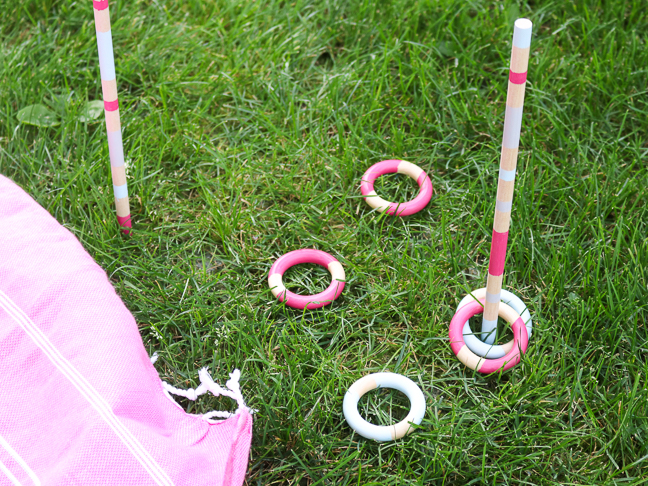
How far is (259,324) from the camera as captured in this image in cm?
221

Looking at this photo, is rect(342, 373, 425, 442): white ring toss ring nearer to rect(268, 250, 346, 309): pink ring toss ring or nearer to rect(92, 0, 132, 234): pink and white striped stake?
rect(268, 250, 346, 309): pink ring toss ring

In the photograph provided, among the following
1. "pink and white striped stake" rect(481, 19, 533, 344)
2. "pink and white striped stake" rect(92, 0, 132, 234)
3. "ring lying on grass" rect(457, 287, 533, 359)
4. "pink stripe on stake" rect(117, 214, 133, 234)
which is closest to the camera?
"pink and white striped stake" rect(481, 19, 533, 344)

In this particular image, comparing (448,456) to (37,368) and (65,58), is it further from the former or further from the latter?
(65,58)

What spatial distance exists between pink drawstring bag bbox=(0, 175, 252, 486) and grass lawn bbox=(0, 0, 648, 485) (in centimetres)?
21

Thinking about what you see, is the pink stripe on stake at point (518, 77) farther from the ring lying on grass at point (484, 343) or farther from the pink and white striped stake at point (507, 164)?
the ring lying on grass at point (484, 343)

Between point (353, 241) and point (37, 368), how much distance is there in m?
1.12

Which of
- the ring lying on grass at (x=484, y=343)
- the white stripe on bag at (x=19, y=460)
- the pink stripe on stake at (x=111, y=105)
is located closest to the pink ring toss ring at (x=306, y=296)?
the ring lying on grass at (x=484, y=343)

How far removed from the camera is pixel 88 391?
5.55 feet

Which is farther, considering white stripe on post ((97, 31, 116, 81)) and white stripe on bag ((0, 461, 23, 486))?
white stripe on post ((97, 31, 116, 81))

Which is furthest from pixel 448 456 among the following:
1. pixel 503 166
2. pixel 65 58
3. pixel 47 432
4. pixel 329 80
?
pixel 65 58

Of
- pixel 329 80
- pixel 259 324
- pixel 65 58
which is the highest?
pixel 65 58

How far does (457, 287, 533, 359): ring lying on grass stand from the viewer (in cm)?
212

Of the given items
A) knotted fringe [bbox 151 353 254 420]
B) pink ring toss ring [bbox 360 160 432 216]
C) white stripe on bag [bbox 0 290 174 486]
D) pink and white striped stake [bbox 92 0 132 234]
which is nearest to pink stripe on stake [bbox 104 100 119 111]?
pink and white striped stake [bbox 92 0 132 234]

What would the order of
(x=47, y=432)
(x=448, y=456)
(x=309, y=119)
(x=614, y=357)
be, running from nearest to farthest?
1. (x=47, y=432)
2. (x=448, y=456)
3. (x=614, y=357)
4. (x=309, y=119)
